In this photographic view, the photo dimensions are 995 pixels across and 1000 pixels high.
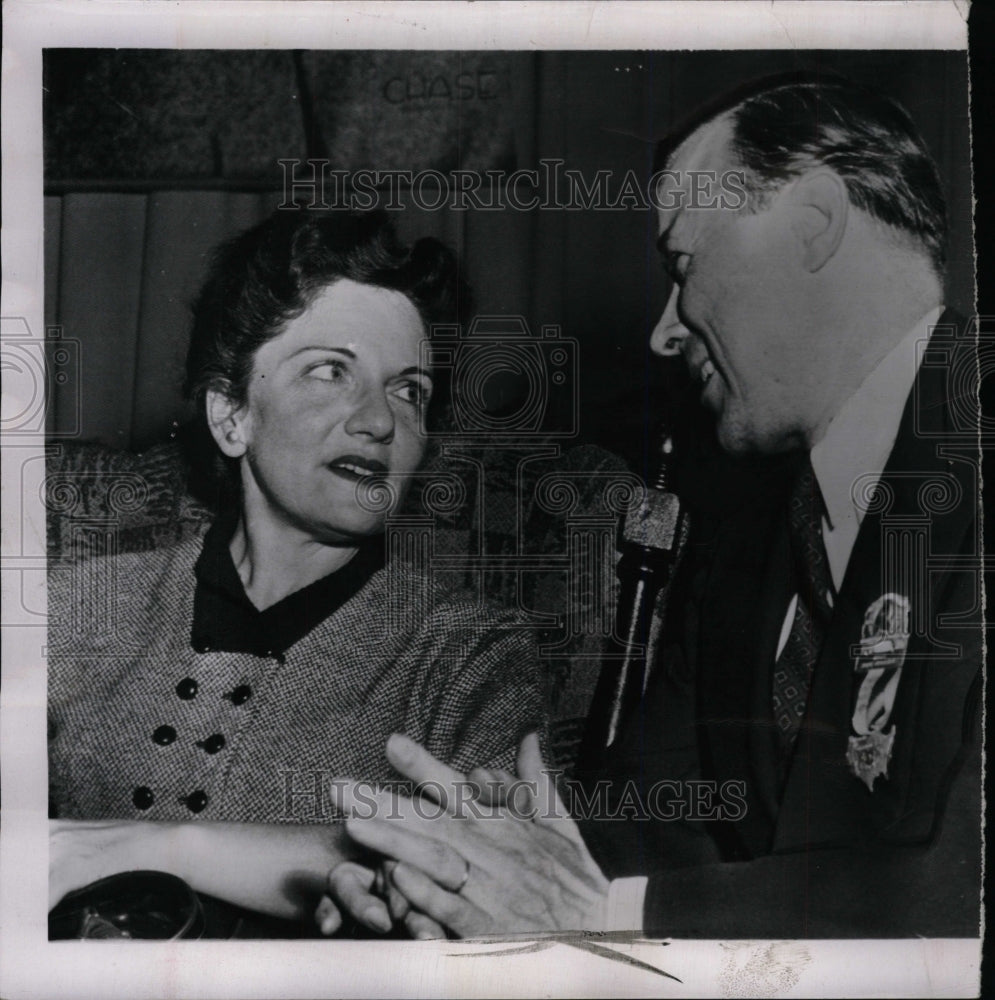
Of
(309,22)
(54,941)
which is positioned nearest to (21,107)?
(309,22)

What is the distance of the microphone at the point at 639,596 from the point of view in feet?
5.69

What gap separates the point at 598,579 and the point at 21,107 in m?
1.28

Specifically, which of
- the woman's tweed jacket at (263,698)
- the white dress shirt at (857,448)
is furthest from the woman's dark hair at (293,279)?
the white dress shirt at (857,448)

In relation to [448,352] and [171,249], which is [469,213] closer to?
[448,352]

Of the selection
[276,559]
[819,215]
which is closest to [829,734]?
[819,215]

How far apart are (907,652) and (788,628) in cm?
21

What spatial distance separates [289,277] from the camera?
5.65 ft

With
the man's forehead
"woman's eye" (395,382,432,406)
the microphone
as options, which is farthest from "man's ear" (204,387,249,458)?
the man's forehead

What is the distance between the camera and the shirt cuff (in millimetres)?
1755

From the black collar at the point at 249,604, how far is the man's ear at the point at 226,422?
0.12 metres

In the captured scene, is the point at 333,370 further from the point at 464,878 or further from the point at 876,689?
the point at 876,689

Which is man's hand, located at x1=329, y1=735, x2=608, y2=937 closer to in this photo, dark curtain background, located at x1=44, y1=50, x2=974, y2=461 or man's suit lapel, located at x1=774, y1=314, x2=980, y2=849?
man's suit lapel, located at x1=774, y1=314, x2=980, y2=849

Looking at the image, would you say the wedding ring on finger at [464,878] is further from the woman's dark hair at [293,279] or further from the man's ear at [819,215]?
the man's ear at [819,215]

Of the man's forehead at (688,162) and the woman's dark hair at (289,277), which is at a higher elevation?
the man's forehead at (688,162)
